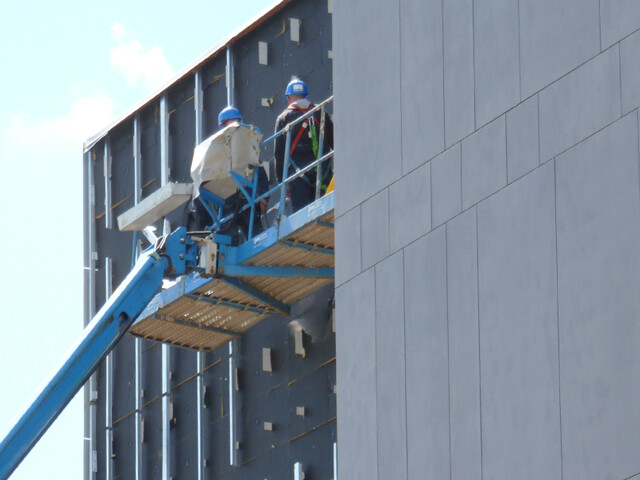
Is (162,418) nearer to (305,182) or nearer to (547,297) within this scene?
(305,182)

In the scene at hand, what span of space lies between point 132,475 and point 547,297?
47.2 ft

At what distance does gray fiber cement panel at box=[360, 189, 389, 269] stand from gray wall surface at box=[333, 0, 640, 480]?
0.02 meters

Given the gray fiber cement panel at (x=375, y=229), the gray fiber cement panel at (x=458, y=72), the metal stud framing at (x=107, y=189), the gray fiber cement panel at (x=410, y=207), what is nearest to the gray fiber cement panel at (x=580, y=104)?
the gray fiber cement panel at (x=458, y=72)

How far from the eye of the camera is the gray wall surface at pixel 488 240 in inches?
492

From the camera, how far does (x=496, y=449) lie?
1334 cm

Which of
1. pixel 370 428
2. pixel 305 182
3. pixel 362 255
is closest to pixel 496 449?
pixel 370 428

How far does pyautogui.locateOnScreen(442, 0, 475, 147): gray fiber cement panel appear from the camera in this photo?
1455cm

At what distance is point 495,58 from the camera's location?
1425 cm

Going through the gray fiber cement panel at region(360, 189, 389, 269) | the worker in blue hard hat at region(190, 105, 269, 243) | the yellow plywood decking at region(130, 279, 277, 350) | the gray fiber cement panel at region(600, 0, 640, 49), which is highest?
the worker in blue hard hat at region(190, 105, 269, 243)

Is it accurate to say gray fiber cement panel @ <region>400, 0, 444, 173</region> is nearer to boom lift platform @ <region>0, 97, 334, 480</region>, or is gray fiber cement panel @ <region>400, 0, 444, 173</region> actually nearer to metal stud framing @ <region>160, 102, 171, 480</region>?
boom lift platform @ <region>0, 97, 334, 480</region>

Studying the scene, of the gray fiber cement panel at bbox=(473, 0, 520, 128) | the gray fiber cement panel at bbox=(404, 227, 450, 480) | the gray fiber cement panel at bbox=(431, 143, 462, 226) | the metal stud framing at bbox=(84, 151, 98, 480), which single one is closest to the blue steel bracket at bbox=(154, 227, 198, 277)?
the metal stud framing at bbox=(84, 151, 98, 480)

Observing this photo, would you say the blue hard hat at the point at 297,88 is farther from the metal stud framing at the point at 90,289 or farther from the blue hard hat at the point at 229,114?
the metal stud framing at the point at 90,289

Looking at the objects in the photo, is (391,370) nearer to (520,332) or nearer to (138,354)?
(520,332)

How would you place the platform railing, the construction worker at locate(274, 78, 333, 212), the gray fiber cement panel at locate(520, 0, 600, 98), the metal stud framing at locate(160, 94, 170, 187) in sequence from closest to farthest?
the gray fiber cement panel at locate(520, 0, 600, 98)
the platform railing
the construction worker at locate(274, 78, 333, 212)
the metal stud framing at locate(160, 94, 170, 187)
